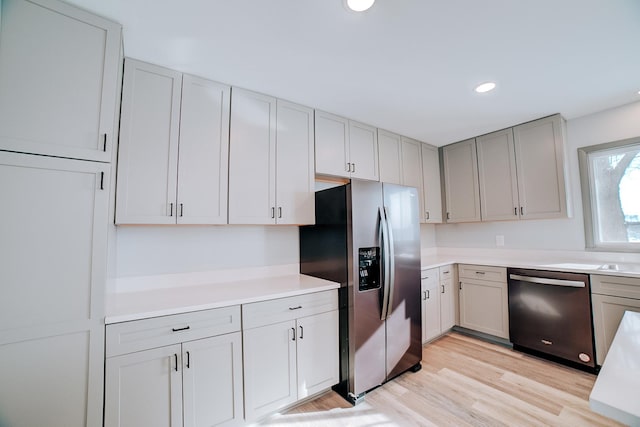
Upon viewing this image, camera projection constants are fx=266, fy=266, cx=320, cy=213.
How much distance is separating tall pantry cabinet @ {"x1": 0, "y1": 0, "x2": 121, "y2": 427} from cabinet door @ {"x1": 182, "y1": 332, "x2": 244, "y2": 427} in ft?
1.33

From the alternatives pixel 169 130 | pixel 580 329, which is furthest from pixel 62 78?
pixel 580 329

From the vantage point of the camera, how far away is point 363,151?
288cm

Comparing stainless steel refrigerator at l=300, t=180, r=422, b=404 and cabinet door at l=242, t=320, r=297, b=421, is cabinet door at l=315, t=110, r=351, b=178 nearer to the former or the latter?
stainless steel refrigerator at l=300, t=180, r=422, b=404

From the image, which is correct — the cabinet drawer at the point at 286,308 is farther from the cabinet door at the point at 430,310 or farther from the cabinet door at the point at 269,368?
the cabinet door at the point at 430,310

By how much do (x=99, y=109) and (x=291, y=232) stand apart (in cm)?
174

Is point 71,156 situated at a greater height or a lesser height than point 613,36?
lesser

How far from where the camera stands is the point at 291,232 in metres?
2.72

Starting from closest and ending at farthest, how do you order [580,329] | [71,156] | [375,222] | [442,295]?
[71,156] < [375,222] < [580,329] < [442,295]

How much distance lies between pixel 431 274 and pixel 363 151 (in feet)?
5.20

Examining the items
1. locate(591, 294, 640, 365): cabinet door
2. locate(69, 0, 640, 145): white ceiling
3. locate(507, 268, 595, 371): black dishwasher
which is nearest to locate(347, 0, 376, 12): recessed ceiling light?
locate(69, 0, 640, 145): white ceiling

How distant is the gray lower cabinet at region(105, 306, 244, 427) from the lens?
1392mm

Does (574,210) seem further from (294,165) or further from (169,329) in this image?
(169,329)

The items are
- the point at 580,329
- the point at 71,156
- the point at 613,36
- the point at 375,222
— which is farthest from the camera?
the point at 580,329

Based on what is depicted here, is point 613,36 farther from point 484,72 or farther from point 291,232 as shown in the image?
point 291,232
